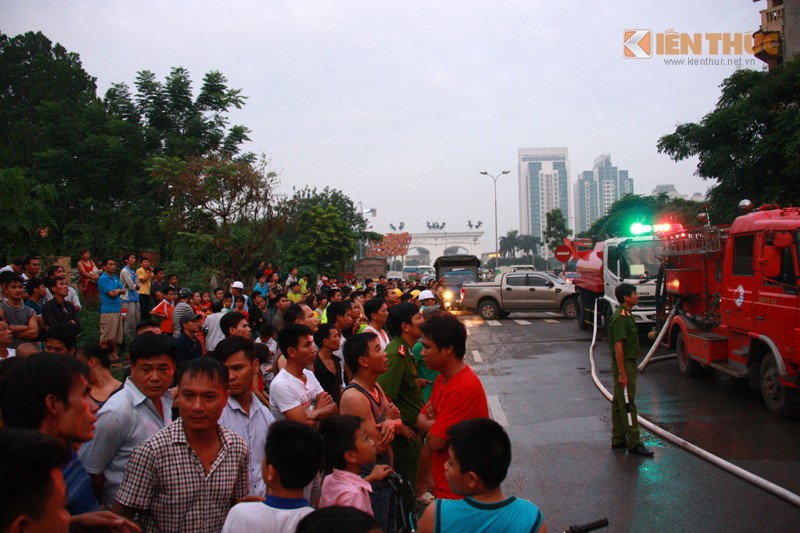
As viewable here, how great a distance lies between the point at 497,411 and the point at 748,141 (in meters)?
17.3

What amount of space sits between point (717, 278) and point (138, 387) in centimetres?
980

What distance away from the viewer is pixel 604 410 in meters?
9.36

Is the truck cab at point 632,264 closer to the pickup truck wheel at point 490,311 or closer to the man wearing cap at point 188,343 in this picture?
the pickup truck wheel at point 490,311

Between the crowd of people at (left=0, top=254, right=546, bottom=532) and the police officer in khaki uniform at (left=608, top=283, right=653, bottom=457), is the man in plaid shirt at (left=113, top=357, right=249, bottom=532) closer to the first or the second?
the crowd of people at (left=0, top=254, right=546, bottom=532)

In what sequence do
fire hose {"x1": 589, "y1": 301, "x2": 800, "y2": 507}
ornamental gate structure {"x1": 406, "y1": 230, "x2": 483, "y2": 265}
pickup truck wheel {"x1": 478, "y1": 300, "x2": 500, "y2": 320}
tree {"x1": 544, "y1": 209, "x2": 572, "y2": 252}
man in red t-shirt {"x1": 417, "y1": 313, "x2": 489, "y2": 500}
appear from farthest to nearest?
ornamental gate structure {"x1": 406, "y1": 230, "x2": 483, "y2": 265}, tree {"x1": 544, "y1": 209, "x2": 572, "y2": 252}, pickup truck wheel {"x1": 478, "y1": 300, "x2": 500, "y2": 320}, fire hose {"x1": 589, "y1": 301, "x2": 800, "y2": 507}, man in red t-shirt {"x1": 417, "y1": 313, "x2": 489, "y2": 500}

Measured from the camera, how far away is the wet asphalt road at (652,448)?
17.7 feet

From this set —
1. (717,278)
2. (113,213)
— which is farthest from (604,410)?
(113,213)

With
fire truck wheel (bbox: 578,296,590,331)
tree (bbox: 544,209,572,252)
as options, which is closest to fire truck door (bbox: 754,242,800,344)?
fire truck wheel (bbox: 578,296,590,331)

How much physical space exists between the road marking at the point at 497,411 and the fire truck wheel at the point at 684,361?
11.7ft

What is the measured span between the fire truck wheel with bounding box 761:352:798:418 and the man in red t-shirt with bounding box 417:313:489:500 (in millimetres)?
6288

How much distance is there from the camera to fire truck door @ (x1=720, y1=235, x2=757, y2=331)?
9078 mm

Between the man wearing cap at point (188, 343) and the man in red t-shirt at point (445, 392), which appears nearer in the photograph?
the man in red t-shirt at point (445, 392)

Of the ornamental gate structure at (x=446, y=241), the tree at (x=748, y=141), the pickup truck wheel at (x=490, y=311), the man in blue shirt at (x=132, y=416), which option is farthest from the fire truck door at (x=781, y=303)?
the ornamental gate structure at (x=446, y=241)

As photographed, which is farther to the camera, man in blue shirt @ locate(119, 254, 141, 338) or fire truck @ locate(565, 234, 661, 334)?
fire truck @ locate(565, 234, 661, 334)
